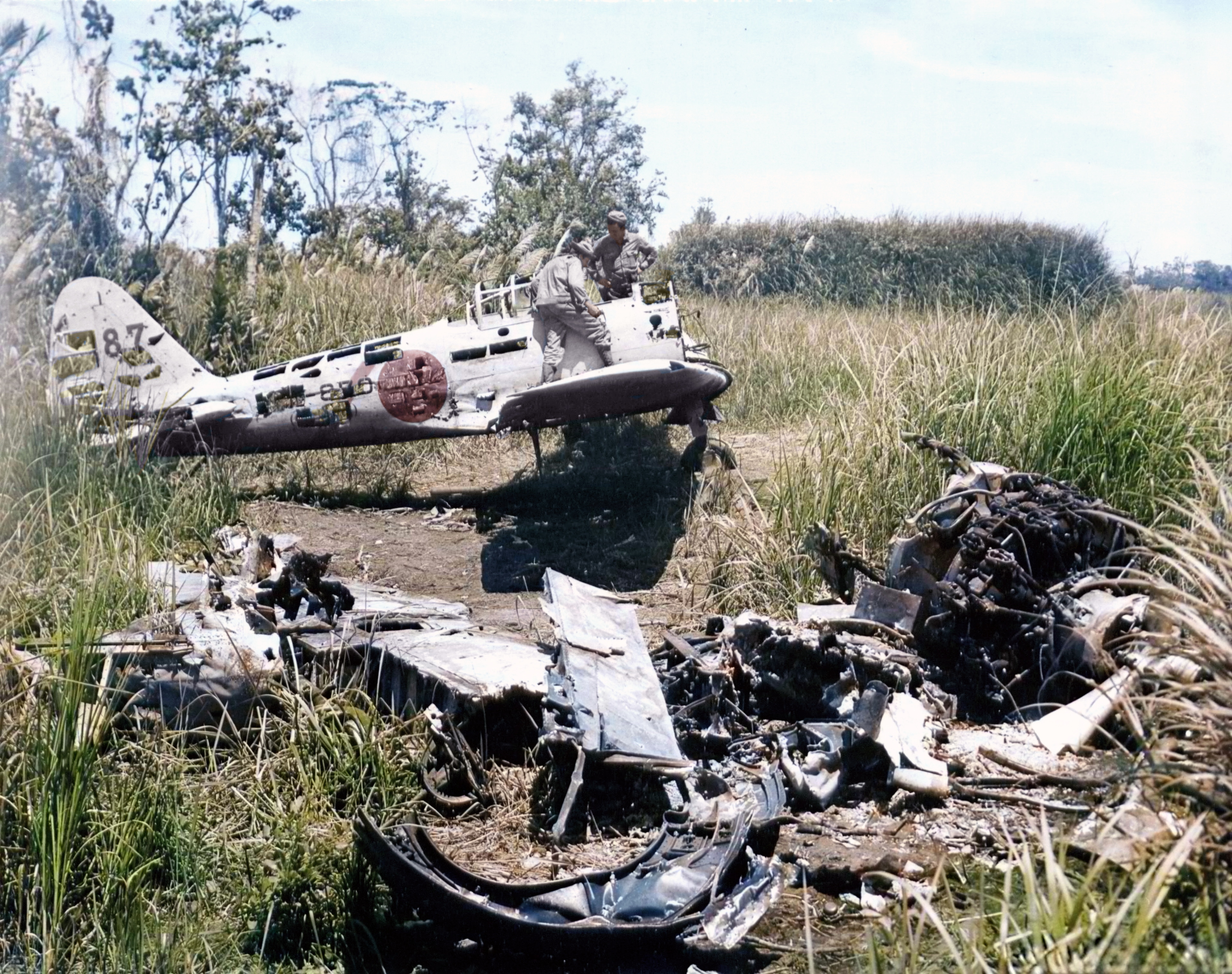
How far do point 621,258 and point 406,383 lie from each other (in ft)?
8.31

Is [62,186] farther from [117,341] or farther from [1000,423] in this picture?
[1000,423]

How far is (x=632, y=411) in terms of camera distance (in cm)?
1048

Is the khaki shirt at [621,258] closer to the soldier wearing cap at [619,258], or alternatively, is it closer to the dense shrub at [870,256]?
the soldier wearing cap at [619,258]

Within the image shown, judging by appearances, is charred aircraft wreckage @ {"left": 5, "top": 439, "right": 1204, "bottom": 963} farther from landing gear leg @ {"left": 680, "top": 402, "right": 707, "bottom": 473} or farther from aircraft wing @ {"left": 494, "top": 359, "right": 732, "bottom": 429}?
landing gear leg @ {"left": 680, "top": 402, "right": 707, "bottom": 473}

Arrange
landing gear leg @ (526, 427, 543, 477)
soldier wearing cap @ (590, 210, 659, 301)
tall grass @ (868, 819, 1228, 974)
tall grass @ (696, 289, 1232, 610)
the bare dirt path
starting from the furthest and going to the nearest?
soldier wearing cap @ (590, 210, 659, 301), landing gear leg @ (526, 427, 543, 477), the bare dirt path, tall grass @ (696, 289, 1232, 610), tall grass @ (868, 819, 1228, 974)

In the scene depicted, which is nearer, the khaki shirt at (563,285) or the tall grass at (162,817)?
the tall grass at (162,817)

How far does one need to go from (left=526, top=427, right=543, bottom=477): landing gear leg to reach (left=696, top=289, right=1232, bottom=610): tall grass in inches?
113

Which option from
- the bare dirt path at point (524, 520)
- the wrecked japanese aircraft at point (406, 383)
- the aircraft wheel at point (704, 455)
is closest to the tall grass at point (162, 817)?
the bare dirt path at point (524, 520)

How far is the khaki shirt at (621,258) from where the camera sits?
1116 cm

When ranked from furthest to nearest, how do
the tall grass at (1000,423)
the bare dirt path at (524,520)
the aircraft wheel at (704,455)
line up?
1. the aircraft wheel at (704,455)
2. the bare dirt path at (524,520)
3. the tall grass at (1000,423)

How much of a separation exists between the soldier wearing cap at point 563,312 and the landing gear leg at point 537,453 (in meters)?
0.59

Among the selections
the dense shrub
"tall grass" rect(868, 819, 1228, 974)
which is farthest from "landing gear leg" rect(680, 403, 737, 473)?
the dense shrub

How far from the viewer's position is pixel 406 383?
10477 millimetres

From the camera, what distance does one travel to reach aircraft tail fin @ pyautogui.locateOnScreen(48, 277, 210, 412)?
1057 centimetres
